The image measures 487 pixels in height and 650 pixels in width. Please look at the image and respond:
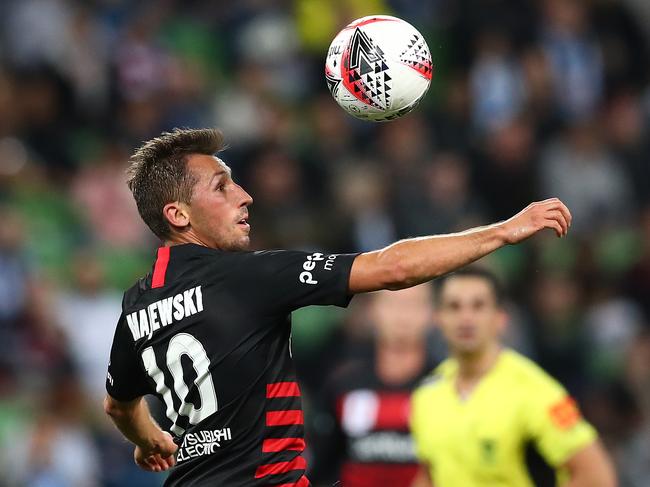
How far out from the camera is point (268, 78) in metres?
13.3

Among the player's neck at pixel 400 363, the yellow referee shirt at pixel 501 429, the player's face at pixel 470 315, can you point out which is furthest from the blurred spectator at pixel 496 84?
the yellow referee shirt at pixel 501 429

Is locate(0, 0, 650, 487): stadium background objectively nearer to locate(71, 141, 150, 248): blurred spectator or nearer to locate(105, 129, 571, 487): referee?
locate(71, 141, 150, 248): blurred spectator

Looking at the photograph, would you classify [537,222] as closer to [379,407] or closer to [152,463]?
[152,463]

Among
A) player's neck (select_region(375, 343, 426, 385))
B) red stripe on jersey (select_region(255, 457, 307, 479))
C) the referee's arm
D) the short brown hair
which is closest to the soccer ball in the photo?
the short brown hair

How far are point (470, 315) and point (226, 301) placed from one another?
226cm

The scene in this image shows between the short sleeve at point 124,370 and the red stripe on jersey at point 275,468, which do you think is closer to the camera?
the red stripe on jersey at point 275,468

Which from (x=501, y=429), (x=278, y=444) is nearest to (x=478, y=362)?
(x=501, y=429)

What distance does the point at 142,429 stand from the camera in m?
5.59

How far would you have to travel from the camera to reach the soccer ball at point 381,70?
5410 mm

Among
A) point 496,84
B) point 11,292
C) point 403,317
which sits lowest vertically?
point 403,317

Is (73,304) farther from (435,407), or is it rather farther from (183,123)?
(435,407)

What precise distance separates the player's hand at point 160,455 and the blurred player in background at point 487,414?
1.59 metres

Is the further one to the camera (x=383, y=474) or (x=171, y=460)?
(x=383, y=474)

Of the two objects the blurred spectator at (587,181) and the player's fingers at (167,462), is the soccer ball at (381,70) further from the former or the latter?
the blurred spectator at (587,181)
